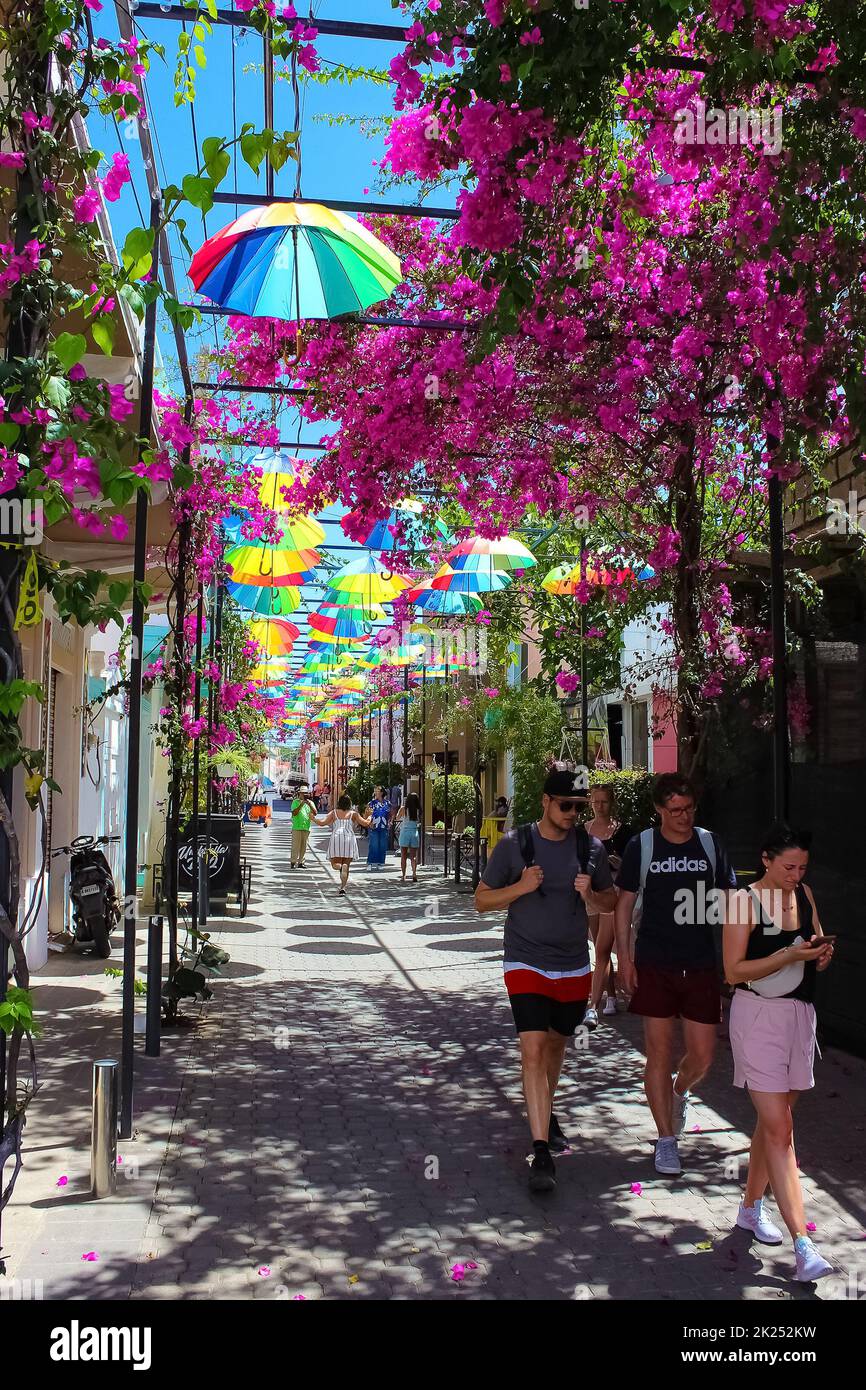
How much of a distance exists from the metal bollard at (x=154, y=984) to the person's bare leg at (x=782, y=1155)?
416 centimetres

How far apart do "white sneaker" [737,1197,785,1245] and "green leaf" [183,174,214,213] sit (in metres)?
4.26

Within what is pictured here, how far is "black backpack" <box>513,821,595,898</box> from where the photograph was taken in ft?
20.0

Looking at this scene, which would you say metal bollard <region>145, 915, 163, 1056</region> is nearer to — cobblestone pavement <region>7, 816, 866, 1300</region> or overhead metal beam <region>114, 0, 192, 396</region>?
cobblestone pavement <region>7, 816, 866, 1300</region>

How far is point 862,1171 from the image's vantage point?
241 inches

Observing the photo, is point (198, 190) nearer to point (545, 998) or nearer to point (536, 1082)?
point (545, 998)

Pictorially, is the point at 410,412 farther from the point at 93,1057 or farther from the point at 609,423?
the point at 93,1057

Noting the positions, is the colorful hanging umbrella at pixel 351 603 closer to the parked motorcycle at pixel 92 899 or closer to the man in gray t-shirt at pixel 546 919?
the parked motorcycle at pixel 92 899

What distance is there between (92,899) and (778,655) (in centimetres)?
785

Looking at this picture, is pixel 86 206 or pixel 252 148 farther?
pixel 86 206

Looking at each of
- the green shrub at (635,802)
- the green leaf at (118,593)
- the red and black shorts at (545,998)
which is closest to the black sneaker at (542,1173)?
the red and black shorts at (545,998)

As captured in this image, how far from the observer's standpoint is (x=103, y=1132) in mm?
5664

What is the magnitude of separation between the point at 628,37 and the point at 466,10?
0.74 m

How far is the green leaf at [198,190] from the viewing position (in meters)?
3.74

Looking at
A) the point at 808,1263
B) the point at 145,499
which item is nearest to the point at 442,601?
the point at 145,499
